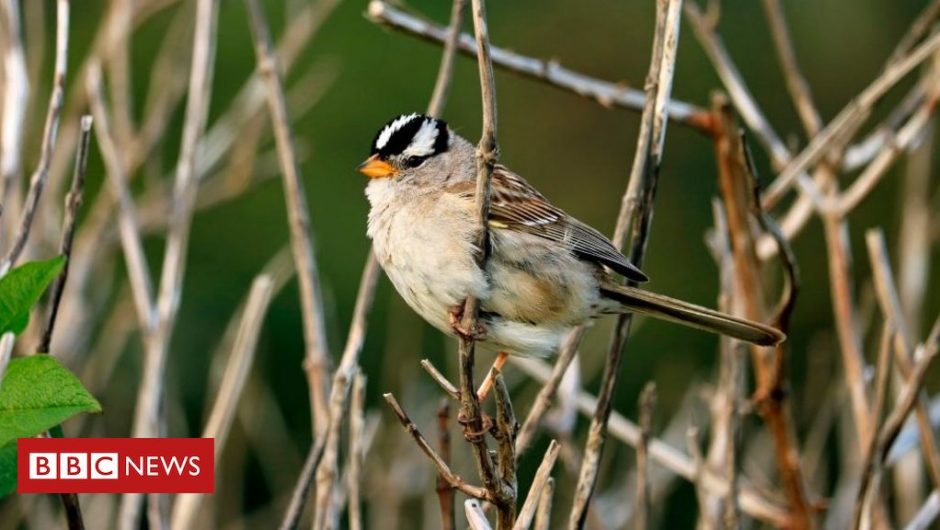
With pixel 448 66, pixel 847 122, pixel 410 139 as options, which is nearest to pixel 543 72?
pixel 410 139

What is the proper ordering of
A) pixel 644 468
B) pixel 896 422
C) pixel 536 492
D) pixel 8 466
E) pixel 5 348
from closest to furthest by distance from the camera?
pixel 5 348 → pixel 8 466 → pixel 536 492 → pixel 644 468 → pixel 896 422

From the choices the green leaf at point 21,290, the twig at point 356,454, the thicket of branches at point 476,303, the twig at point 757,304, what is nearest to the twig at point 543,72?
the thicket of branches at point 476,303

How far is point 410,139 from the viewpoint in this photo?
2.73 meters

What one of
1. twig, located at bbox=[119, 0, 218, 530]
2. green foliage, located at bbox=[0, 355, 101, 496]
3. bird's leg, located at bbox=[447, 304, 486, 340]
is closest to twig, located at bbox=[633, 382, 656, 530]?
bird's leg, located at bbox=[447, 304, 486, 340]

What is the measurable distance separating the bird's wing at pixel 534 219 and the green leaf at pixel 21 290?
110 cm

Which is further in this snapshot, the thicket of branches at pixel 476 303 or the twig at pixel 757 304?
the twig at pixel 757 304

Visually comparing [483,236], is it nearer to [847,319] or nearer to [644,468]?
[644,468]

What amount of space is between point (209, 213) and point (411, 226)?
4.23 m

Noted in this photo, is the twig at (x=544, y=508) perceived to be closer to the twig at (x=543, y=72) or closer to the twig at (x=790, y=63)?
the twig at (x=543, y=72)

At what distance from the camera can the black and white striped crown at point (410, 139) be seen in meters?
2.68

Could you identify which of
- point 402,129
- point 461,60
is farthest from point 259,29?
point 461,60

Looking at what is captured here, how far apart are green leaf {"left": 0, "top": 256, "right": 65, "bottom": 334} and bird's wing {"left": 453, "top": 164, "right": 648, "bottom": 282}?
110 cm

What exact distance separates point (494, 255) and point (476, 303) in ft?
0.97

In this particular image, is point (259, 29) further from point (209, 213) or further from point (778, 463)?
point (209, 213)
